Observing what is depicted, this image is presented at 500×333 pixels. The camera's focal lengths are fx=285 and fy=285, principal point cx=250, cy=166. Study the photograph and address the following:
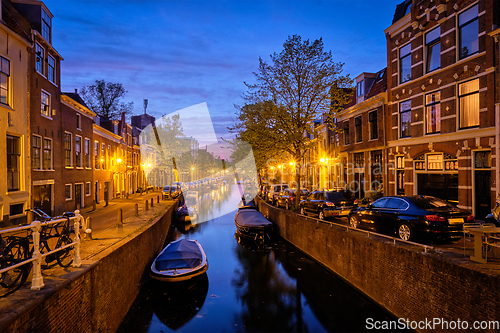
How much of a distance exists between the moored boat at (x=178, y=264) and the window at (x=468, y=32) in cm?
1679

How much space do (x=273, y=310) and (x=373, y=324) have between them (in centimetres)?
351

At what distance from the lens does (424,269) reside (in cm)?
763

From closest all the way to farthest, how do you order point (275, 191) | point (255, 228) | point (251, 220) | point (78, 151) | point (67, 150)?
point (255, 228)
point (251, 220)
point (67, 150)
point (78, 151)
point (275, 191)

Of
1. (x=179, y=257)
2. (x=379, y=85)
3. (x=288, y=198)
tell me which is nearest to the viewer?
(x=179, y=257)

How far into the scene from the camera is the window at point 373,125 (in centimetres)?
2333

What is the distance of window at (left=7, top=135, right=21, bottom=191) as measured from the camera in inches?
571

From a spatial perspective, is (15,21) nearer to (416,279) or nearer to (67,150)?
(67,150)

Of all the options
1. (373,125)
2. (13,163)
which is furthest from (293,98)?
(13,163)

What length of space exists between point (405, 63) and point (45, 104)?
24.0m

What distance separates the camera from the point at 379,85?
23469 mm

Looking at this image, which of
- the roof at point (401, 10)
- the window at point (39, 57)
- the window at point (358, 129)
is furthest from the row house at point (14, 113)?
the window at point (358, 129)

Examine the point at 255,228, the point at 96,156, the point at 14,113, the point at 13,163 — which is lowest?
the point at 255,228

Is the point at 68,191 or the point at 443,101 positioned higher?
the point at 443,101

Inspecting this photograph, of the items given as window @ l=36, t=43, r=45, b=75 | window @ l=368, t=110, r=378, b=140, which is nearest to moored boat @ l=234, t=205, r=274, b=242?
window @ l=368, t=110, r=378, b=140
